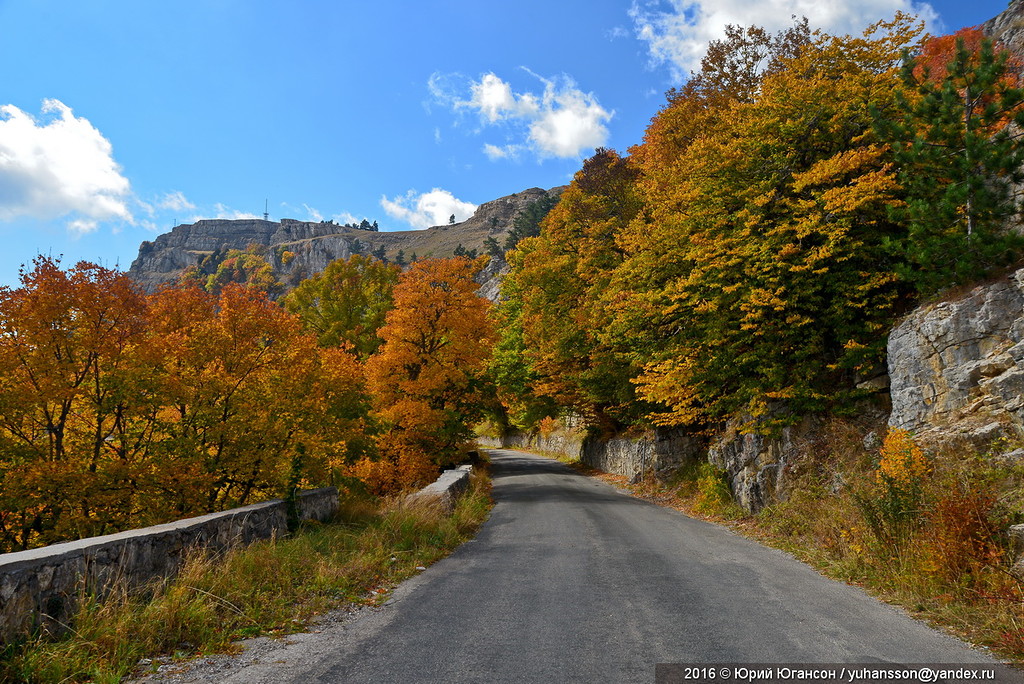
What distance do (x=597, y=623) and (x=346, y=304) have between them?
3359cm

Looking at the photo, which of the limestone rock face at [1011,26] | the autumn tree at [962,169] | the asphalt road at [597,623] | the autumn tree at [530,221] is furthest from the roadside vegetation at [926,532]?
the autumn tree at [530,221]

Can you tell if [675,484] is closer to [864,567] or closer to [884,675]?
[864,567]

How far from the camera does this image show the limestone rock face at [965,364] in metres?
8.27

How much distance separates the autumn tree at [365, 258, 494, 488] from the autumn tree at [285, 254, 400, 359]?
1416 centimetres

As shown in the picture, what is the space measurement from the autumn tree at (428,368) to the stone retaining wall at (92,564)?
10.8 metres

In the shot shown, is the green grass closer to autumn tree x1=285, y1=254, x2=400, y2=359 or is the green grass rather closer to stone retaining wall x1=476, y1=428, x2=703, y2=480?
stone retaining wall x1=476, y1=428, x2=703, y2=480

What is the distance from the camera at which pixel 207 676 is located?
4258mm

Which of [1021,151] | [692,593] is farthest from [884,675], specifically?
[1021,151]

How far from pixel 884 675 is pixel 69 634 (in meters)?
6.80

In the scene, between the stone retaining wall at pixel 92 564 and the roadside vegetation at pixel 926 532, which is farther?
the roadside vegetation at pixel 926 532

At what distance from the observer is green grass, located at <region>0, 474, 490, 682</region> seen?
4164 millimetres

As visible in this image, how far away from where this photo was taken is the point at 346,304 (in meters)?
36.3

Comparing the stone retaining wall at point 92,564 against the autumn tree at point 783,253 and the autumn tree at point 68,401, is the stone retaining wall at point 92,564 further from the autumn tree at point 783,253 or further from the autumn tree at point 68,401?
the autumn tree at point 783,253

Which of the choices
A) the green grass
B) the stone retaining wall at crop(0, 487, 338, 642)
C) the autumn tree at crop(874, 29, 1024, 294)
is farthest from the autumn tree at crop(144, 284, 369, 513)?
the autumn tree at crop(874, 29, 1024, 294)
